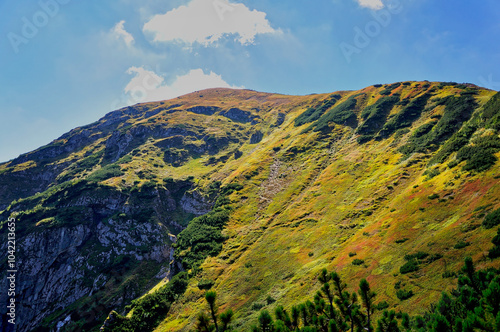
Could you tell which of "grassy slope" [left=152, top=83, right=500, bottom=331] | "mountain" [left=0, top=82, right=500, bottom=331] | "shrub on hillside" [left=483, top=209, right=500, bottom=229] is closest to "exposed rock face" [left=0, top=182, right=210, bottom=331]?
"mountain" [left=0, top=82, right=500, bottom=331]

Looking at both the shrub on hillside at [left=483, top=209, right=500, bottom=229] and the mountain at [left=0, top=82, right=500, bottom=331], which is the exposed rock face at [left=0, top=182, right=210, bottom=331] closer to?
the mountain at [left=0, top=82, right=500, bottom=331]

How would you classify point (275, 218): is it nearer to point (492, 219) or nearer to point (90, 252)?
point (492, 219)

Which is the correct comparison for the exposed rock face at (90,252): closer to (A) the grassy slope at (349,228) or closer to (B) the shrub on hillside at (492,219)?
(A) the grassy slope at (349,228)

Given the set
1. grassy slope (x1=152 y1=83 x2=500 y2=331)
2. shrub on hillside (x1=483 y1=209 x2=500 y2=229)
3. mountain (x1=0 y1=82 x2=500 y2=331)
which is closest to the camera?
shrub on hillside (x1=483 y1=209 x2=500 y2=229)

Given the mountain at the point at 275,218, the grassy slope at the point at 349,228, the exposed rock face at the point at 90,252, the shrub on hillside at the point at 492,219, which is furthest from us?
the exposed rock face at the point at 90,252

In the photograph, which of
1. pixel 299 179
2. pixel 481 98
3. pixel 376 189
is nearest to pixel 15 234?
pixel 299 179

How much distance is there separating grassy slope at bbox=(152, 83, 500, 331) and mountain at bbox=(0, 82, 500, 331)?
0.88 ft

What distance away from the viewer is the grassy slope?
26.4 metres

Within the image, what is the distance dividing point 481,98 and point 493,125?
31.5 m

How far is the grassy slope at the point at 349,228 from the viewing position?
26391mm

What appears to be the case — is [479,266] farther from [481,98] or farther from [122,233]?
[122,233]

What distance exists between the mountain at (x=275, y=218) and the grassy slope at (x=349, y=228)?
267 mm

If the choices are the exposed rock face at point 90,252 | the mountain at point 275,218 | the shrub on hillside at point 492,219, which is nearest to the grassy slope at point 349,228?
the mountain at point 275,218

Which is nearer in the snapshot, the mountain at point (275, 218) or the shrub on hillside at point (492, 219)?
the shrub on hillside at point (492, 219)
